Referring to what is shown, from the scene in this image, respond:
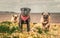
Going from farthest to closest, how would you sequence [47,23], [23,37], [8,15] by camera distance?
[8,15] → [47,23] → [23,37]

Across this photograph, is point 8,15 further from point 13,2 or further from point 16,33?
point 16,33

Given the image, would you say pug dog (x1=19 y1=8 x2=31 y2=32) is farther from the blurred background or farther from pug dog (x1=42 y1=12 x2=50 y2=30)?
the blurred background

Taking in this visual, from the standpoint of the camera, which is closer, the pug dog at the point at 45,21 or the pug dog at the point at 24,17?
the pug dog at the point at 24,17

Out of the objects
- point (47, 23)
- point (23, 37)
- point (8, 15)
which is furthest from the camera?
point (8, 15)

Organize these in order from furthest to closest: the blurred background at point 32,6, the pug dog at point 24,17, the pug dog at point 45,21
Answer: the blurred background at point 32,6, the pug dog at point 45,21, the pug dog at point 24,17

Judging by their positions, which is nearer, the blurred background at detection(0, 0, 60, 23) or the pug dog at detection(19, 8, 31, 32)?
the pug dog at detection(19, 8, 31, 32)

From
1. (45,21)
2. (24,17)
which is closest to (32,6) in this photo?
(45,21)

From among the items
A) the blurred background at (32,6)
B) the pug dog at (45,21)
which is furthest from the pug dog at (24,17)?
the blurred background at (32,6)

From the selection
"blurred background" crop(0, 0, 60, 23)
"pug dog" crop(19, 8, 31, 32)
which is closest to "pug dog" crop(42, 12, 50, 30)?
"pug dog" crop(19, 8, 31, 32)

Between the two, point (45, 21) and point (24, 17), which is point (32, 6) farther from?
point (24, 17)

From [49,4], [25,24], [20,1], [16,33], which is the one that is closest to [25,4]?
[20,1]

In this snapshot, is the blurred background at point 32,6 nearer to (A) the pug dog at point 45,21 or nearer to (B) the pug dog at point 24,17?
(A) the pug dog at point 45,21

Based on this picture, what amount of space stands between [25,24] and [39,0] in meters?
1.05

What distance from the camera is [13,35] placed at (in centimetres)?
427
